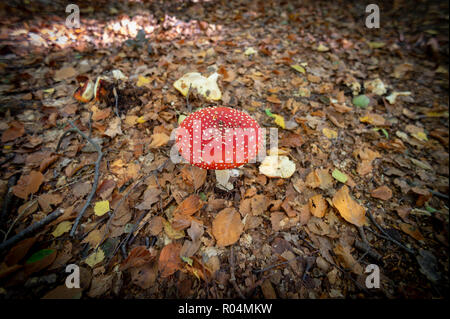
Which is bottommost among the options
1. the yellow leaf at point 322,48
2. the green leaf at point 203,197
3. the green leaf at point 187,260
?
the green leaf at point 187,260

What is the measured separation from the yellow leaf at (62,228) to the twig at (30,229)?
3.2 inches

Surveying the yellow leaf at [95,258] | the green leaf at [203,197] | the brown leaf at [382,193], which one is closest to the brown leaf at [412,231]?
the brown leaf at [382,193]

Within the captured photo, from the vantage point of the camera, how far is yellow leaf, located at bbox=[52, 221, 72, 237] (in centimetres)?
160

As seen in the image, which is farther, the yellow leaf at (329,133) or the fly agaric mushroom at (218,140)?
the yellow leaf at (329,133)

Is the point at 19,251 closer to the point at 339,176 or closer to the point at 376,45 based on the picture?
the point at 339,176

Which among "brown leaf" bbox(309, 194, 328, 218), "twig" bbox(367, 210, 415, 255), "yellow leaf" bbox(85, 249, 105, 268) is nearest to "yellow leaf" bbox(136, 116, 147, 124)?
"yellow leaf" bbox(85, 249, 105, 268)

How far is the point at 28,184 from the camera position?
180cm

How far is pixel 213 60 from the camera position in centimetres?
322

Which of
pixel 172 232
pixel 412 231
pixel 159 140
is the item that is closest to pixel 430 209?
pixel 412 231

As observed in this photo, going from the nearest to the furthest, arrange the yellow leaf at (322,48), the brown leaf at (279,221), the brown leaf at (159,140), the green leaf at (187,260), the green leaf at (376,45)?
the green leaf at (187,260)
the brown leaf at (279,221)
the brown leaf at (159,140)
the yellow leaf at (322,48)
the green leaf at (376,45)

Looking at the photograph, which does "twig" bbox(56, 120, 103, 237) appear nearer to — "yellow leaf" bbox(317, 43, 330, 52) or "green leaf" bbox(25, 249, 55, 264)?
"green leaf" bbox(25, 249, 55, 264)

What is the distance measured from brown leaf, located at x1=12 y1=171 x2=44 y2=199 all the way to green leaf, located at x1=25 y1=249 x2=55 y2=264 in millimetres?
585

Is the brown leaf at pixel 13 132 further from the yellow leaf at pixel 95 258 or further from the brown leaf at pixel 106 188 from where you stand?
the yellow leaf at pixel 95 258

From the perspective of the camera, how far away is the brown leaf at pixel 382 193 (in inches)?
78.0
